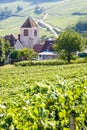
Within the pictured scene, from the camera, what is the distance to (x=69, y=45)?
73.6 m

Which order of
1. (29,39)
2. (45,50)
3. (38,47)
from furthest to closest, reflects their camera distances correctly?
(29,39) → (38,47) → (45,50)

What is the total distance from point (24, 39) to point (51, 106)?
90437mm

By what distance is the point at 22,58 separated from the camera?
281 ft

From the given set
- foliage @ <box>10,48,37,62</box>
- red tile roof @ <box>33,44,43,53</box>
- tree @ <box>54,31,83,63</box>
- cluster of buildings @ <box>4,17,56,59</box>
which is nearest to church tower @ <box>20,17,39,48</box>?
cluster of buildings @ <box>4,17,56,59</box>

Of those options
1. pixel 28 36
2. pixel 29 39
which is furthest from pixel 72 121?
pixel 29 39

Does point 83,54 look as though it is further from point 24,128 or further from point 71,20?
point 71,20

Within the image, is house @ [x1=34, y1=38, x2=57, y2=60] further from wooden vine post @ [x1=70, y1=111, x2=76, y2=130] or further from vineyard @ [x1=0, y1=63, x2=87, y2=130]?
wooden vine post @ [x1=70, y1=111, x2=76, y2=130]

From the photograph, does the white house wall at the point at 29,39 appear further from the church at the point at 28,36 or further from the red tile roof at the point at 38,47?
the red tile roof at the point at 38,47

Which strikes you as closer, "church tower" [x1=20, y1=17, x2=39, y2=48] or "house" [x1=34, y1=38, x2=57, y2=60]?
"house" [x1=34, y1=38, x2=57, y2=60]

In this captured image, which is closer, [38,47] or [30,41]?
[38,47]

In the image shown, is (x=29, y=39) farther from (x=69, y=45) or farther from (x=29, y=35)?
(x=69, y=45)

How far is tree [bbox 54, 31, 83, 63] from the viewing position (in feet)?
242

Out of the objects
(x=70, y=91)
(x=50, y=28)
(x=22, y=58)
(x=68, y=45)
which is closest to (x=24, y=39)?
(x=22, y=58)

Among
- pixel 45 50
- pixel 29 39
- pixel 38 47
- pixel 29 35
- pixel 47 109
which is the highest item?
pixel 47 109
